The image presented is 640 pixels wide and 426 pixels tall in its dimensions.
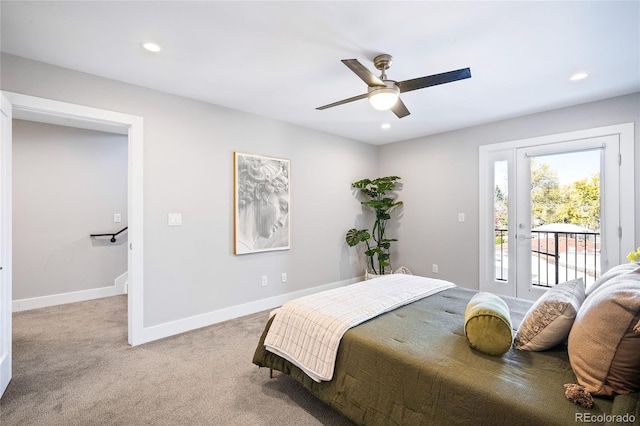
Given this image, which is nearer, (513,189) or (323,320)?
(323,320)

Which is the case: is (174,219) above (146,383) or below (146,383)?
above

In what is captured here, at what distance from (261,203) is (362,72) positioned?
6.98 ft

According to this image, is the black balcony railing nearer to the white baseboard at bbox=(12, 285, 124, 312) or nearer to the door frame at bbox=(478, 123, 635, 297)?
the door frame at bbox=(478, 123, 635, 297)

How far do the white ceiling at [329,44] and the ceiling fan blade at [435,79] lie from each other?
0.30m

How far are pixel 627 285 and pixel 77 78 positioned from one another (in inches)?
152

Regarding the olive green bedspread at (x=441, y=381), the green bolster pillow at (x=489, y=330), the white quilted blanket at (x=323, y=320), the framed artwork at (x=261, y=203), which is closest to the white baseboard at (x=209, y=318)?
the framed artwork at (x=261, y=203)

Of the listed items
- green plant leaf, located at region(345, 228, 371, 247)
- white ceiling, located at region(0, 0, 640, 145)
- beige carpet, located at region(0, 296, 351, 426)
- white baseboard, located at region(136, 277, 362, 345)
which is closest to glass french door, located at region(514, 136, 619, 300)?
white ceiling, located at region(0, 0, 640, 145)

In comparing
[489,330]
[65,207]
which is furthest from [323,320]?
[65,207]

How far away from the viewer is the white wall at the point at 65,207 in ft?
12.1

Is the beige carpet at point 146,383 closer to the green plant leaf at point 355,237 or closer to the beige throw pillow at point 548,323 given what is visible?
the beige throw pillow at point 548,323

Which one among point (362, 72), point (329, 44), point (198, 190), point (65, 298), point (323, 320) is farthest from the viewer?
point (65, 298)

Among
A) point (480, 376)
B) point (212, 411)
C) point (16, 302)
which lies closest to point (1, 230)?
point (212, 411)

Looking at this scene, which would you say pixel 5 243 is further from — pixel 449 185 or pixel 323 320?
pixel 449 185

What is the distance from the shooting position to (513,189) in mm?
3645
